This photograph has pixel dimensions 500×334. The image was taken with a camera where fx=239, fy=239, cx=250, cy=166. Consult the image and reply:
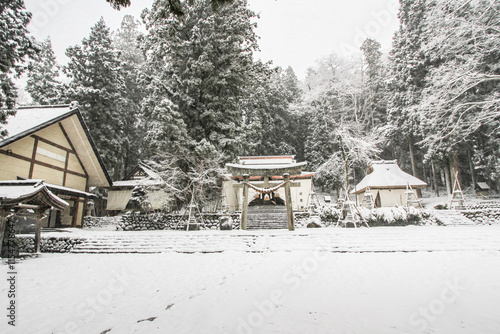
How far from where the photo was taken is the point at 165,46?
1433 cm

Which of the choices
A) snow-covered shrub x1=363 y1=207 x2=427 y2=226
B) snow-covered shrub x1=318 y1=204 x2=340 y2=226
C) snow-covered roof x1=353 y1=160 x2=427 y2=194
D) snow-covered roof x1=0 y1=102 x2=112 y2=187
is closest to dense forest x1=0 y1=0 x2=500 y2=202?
snow-covered roof x1=353 y1=160 x2=427 y2=194

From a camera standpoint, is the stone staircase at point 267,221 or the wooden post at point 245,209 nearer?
the wooden post at point 245,209

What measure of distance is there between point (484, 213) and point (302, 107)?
21.7 m

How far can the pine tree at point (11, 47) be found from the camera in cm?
770

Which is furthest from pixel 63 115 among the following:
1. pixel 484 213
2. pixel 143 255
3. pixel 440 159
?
pixel 440 159

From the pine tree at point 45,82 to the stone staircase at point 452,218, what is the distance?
87.9 ft

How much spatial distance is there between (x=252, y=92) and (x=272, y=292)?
1897 centimetres

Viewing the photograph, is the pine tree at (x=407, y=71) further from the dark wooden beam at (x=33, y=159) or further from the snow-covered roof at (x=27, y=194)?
the dark wooden beam at (x=33, y=159)

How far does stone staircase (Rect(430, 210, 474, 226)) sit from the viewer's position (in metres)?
11.7

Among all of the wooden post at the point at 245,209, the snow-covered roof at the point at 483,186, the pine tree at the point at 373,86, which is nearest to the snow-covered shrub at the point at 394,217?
the wooden post at the point at 245,209

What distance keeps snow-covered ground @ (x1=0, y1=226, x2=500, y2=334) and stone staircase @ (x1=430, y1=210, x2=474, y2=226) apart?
5.11 metres

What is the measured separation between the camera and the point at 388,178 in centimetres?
2038

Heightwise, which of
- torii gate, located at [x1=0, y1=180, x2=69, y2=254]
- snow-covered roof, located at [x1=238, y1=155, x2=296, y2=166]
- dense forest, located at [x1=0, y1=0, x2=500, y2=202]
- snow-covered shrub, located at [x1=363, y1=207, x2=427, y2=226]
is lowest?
snow-covered shrub, located at [x1=363, y1=207, x2=427, y2=226]

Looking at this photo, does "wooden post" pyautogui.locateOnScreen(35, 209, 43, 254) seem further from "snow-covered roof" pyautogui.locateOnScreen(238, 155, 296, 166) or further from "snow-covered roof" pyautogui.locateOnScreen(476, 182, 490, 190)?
"snow-covered roof" pyautogui.locateOnScreen(476, 182, 490, 190)
